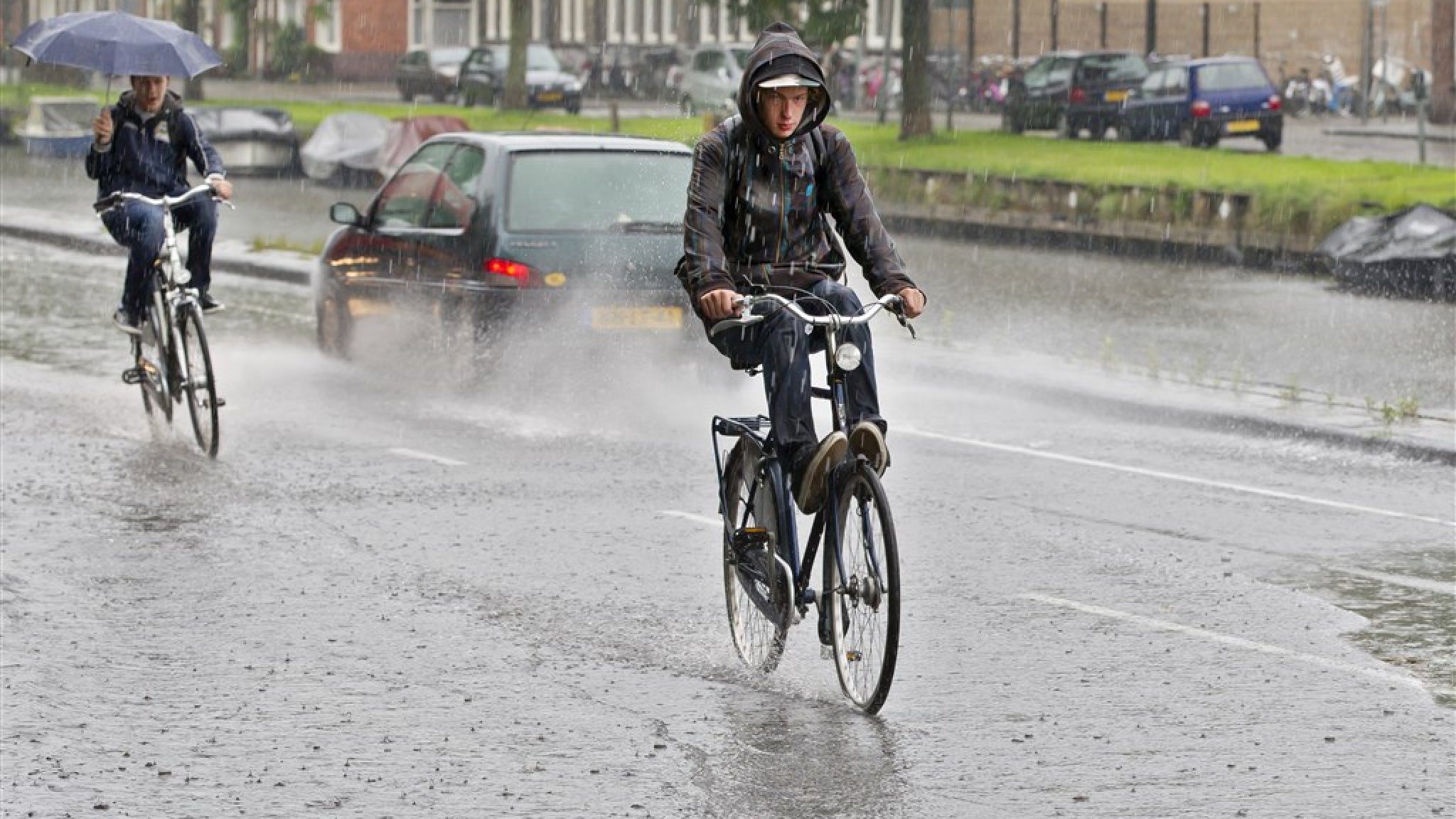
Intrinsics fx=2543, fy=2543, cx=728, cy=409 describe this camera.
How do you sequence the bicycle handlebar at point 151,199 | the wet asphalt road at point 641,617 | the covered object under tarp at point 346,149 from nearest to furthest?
1. the wet asphalt road at point 641,617
2. the bicycle handlebar at point 151,199
3. the covered object under tarp at point 346,149

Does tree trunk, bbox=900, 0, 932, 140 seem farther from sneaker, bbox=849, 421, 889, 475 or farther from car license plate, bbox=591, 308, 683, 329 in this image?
sneaker, bbox=849, 421, 889, 475

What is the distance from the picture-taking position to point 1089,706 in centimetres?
677

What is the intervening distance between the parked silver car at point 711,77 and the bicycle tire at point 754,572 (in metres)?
49.7

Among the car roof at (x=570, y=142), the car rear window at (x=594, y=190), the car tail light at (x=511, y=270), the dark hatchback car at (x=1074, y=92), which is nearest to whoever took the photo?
the car tail light at (x=511, y=270)

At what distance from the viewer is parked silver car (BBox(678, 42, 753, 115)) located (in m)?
58.1

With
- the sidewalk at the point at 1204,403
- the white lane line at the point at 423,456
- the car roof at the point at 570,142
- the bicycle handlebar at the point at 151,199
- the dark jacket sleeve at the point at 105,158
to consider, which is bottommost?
the white lane line at the point at 423,456

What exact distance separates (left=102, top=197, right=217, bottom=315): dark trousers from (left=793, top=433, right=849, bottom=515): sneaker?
5708 mm

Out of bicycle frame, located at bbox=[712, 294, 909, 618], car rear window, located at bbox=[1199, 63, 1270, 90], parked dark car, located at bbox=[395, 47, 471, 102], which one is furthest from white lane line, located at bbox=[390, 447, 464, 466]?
parked dark car, located at bbox=[395, 47, 471, 102]

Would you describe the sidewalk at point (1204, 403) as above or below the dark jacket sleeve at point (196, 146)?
below

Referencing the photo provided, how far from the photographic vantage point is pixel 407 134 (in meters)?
36.7

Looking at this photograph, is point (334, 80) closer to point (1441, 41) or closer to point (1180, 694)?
point (1441, 41)

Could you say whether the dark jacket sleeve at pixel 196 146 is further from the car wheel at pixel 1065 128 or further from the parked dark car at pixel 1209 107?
the car wheel at pixel 1065 128

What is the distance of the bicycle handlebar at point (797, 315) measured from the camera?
21.6 ft

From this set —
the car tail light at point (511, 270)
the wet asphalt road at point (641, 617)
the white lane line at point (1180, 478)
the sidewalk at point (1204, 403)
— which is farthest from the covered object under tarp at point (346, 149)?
the white lane line at point (1180, 478)
